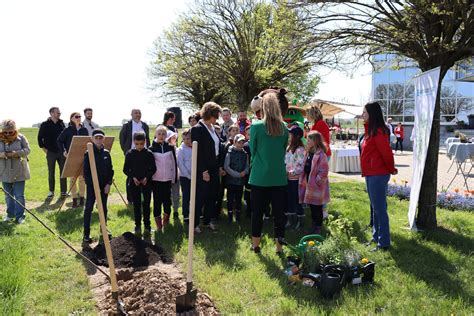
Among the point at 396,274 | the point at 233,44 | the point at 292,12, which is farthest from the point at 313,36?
the point at 233,44

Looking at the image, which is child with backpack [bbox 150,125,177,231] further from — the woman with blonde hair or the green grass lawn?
the woman with blonde hair

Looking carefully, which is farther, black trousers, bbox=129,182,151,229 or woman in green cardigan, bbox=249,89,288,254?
black trousers, bbox=129,182,151,229

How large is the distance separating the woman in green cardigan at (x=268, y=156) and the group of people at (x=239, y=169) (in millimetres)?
13

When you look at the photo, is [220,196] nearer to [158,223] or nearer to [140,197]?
[158,223]

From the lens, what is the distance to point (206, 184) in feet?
20.6

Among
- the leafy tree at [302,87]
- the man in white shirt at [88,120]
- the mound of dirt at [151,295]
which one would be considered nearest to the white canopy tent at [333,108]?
the leafy tree at [302,87]

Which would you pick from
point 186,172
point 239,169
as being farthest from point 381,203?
point 186,172

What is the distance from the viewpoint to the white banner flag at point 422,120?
538 cm

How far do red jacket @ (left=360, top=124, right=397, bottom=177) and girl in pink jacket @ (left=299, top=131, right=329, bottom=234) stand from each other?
0.85 metres

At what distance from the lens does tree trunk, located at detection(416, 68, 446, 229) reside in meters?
6.29

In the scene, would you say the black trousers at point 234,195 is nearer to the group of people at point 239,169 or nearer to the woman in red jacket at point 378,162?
the group of people at point 239,169

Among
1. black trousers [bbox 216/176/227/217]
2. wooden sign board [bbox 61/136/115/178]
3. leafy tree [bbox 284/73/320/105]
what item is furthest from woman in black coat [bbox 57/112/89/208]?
leafy tree [bbox 284/73/320/105]

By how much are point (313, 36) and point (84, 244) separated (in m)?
4.79

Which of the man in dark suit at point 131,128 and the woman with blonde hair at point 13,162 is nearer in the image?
the woman with blonde hair at point 13,162
